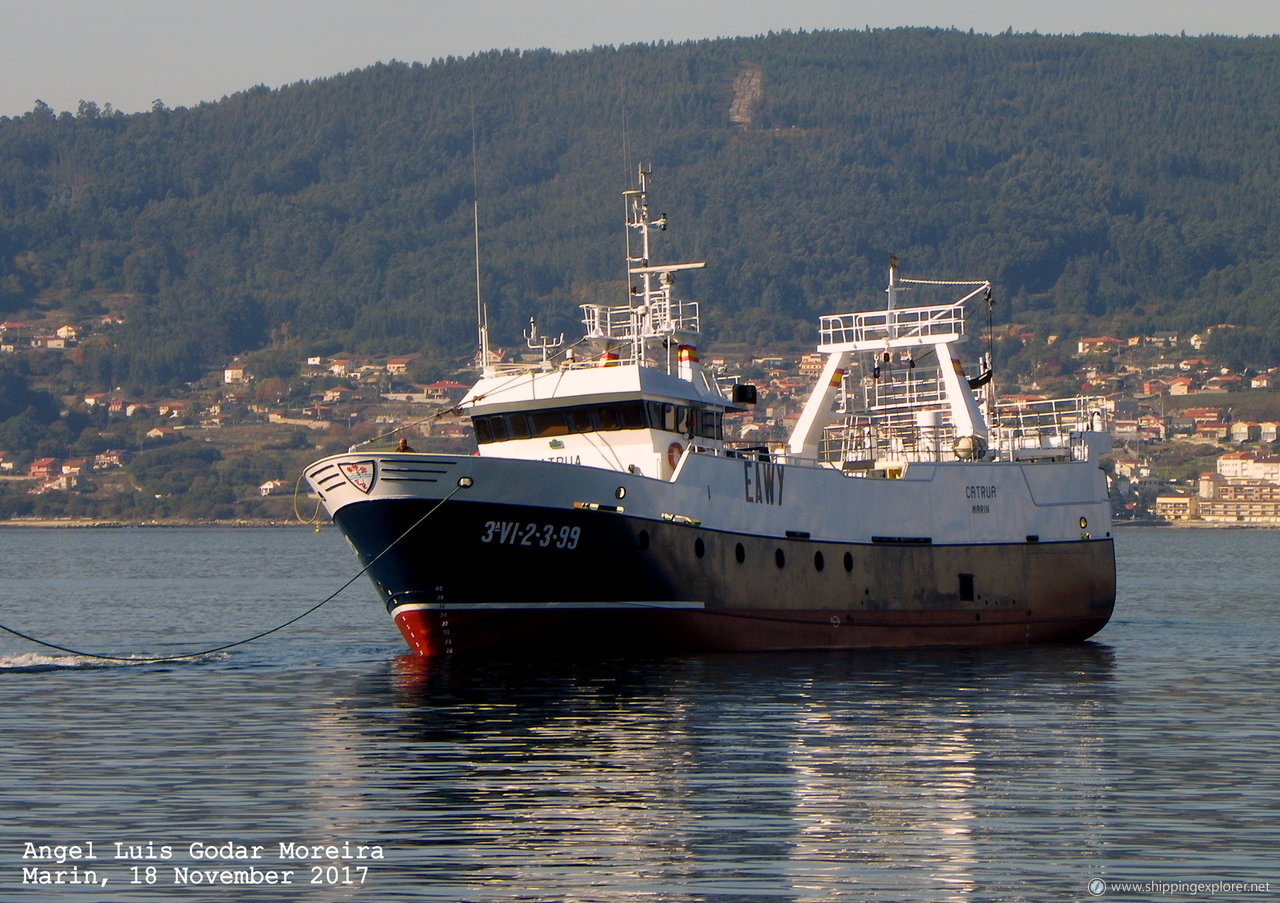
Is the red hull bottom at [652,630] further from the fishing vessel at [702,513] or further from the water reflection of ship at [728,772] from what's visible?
the water reflection of ship at [728,772]

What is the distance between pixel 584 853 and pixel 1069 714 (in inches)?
518

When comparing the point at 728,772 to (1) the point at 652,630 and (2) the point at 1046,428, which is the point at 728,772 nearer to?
(1) the point at 652,630

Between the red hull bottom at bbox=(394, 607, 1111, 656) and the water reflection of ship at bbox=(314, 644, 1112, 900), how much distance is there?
60 centimetres

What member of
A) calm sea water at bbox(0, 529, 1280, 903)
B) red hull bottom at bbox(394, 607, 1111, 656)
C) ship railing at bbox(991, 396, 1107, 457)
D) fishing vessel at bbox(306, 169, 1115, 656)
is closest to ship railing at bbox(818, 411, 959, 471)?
fishing vessel at bbox(306, 169, 1115, 656)

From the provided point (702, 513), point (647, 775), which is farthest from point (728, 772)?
point (702, 513)

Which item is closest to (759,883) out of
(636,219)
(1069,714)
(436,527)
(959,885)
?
(959,885)

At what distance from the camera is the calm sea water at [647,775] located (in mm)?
18281

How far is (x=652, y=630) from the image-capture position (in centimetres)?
3619

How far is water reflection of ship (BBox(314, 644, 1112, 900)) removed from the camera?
1859 centimetres

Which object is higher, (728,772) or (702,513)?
(702,513)

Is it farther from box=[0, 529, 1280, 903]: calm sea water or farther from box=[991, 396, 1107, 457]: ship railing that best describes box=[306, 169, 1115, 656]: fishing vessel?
box=[0, 529, 1280, 903]: calm sea water
